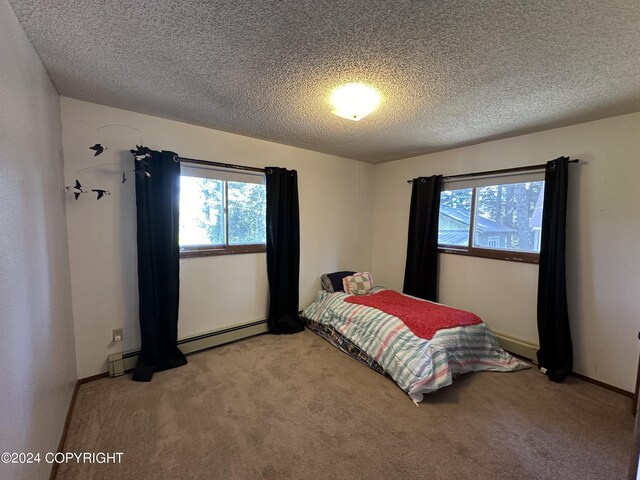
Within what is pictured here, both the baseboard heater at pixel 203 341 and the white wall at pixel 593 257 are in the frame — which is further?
the baseboard heater at pixel 203 341

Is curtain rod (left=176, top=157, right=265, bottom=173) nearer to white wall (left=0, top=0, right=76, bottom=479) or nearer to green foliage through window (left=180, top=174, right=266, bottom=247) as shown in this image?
green foliage through window (left=180, top=174, right=266, bottom=247)

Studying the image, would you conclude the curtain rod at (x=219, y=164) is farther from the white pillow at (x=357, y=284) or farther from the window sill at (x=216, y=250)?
the white pillow at (x=357, y=284)

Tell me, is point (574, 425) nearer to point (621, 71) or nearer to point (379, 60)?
point (621, 71)

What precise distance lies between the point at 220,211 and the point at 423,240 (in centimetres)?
258

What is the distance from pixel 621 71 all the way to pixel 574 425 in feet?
7.71

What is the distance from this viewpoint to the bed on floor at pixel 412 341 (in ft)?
7.11

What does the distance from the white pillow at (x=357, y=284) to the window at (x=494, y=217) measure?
3.53 ft

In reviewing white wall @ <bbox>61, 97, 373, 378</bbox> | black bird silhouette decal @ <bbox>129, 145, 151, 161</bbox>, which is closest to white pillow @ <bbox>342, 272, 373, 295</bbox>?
white wall @ <bbox>61, 97, 373, 378</bbox>

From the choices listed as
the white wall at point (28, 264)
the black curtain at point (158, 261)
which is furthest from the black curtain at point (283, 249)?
the white wall at point (28, 264)

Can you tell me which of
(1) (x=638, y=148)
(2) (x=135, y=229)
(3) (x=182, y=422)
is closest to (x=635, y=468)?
(3) (x=182, y=422)

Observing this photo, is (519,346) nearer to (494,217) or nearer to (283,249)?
(494,217)

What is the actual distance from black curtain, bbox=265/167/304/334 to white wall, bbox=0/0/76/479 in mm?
1852

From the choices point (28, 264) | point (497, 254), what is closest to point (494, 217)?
point (497, 254)

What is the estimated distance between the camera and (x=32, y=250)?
135 centimetres
